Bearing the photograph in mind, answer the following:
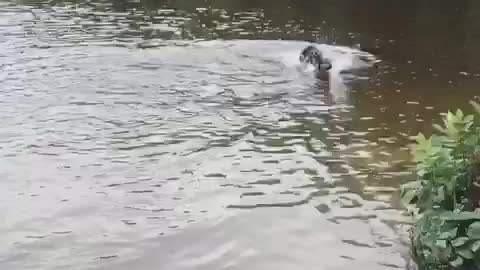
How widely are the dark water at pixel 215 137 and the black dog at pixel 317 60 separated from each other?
246 mm

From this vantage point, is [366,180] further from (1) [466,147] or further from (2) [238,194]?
(1) [466,147]

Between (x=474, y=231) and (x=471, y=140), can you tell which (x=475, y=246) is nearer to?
(x=474, y=231)

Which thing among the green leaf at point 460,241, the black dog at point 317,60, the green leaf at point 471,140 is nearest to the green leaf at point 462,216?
the green leaf at point 460,241

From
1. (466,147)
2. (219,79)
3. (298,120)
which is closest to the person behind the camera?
(466,147)

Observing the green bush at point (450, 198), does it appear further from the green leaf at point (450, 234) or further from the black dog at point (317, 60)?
the black dog at point (317, 60)

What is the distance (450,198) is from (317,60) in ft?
23.3

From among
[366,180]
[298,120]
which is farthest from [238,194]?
[298,120]

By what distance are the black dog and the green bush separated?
21.3 ft

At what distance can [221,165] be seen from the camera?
790 cm

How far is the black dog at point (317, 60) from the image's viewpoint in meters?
11.9

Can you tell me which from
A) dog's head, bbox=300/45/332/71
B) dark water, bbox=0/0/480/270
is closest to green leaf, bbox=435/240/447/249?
dark water, bbox=0/0/480/270

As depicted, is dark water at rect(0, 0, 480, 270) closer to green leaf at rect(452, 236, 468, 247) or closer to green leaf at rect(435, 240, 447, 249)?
green leaf at rect(435, 240, 447, 249)

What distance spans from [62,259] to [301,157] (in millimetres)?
3156

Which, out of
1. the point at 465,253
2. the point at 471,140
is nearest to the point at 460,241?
the point at 465,253
